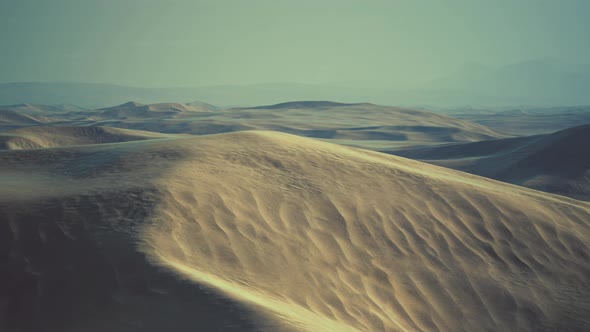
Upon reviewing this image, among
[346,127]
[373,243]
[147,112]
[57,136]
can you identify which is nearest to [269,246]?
[373,243]

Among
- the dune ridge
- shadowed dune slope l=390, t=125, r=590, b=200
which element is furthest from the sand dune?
the dune ridge

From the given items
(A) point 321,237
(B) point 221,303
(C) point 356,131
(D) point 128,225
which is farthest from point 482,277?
(C) point 356,131

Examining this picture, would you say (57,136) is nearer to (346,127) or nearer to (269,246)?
(269,246)

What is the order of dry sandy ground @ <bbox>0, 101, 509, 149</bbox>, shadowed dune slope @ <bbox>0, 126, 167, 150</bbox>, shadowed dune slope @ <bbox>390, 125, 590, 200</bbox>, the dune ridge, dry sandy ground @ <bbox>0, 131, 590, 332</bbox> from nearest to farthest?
dry sandy ground @ <bbox>0, 131, 590, 332</bbox>, the dune ridge, shadowed dune slope @ <bbox>390, 125, 590, 200</bbox>, shadowed dune slope @ <bbox>0, 126, 167, 150</bbox>, dry sandy ground @ <bbox>0, 101, 509, 149</bbox>

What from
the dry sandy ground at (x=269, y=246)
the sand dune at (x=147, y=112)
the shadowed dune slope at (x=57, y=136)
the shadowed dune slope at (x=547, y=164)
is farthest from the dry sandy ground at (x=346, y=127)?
the dry sandy ground at (x=269, y=246)

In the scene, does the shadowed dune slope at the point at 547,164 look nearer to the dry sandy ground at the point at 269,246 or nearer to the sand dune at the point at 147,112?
the dry sandy ground at the point at 269,246

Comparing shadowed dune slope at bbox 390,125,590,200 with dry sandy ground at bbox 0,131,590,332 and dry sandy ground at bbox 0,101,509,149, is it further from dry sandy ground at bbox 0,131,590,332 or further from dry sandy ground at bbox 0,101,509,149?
dry sandy ground at bbox 0,101,509,149
